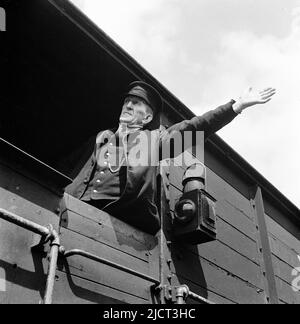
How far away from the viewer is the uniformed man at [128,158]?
407 centimetres

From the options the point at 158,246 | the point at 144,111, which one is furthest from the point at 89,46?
the point at 158,246

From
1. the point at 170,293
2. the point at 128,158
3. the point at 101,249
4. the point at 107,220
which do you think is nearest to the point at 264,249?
the point at 170,293

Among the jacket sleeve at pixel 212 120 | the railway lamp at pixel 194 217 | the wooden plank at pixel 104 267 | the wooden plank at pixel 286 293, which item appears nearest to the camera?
the wooden plank at pixel 104 267

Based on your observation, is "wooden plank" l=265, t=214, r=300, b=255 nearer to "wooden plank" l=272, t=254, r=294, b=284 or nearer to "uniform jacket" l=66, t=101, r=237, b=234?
"wooden plank" l=272, t=254, r=294, b=284

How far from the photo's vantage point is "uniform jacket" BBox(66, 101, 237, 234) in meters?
4.03

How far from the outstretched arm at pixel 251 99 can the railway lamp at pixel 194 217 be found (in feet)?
2.91

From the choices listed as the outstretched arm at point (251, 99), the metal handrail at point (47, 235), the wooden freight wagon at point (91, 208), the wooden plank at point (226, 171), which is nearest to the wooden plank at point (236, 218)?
the wooden freight wagon at point (91, 208)

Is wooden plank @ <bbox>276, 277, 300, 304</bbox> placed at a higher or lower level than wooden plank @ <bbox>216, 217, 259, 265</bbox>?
lower

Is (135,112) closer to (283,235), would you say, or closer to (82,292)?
(82,292)

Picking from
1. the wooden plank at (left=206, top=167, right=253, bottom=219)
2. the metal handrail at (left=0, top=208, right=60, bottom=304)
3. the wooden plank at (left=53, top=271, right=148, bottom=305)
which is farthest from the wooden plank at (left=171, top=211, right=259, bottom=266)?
the metal handrail at (left=0, top=208, right=60, bottom=304)

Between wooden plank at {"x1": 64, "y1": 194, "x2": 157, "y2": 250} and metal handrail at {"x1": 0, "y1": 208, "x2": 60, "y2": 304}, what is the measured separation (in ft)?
2.10

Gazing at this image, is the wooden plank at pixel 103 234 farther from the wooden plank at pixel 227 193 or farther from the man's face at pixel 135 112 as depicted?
the wooden plank at pixel 227 193
